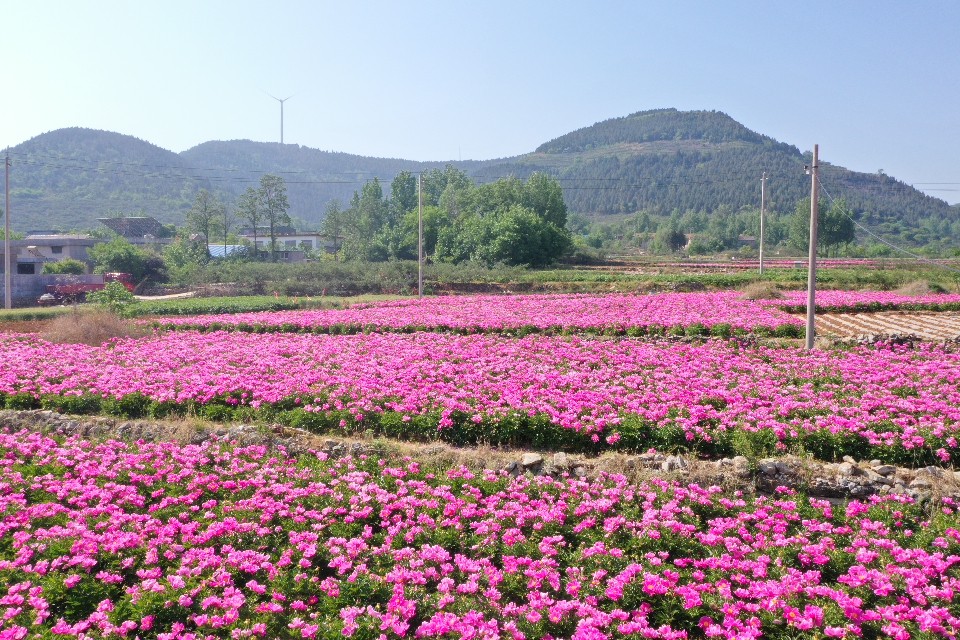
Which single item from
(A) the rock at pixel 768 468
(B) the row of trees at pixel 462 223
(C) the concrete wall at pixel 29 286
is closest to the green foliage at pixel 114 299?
(C) the concrete wall at pixel 29 286

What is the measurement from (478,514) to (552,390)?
17.2 feet

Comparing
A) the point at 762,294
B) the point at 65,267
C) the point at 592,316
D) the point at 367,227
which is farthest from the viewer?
the point at 367,227

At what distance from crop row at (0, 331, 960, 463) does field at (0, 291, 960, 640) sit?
6 cm

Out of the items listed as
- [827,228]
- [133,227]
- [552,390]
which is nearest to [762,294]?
[552,390]

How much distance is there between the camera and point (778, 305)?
27.3m

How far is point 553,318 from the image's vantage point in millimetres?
24109

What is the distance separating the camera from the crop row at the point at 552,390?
401 inches

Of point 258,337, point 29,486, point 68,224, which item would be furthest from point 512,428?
point 68,224

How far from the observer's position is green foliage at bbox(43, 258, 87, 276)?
54375 mm

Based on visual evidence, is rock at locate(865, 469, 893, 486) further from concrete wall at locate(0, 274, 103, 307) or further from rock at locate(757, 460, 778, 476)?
concrete wall at locate(0, 274, 103, 307)

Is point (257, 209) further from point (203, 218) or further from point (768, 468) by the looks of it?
point (768, 468)

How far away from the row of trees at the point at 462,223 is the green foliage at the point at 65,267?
28.1 m

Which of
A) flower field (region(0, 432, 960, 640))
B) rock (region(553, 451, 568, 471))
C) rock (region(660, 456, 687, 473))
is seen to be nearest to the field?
flower field (region(0, 432, 960, 640))

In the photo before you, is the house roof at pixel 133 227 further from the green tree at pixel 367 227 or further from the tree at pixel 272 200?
the tree at pixel 272 200
